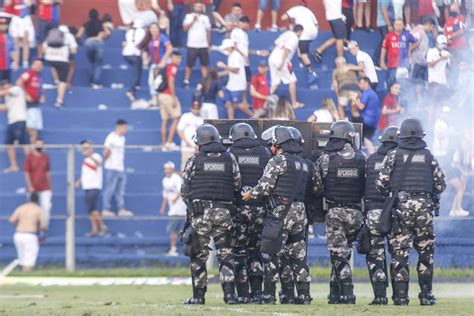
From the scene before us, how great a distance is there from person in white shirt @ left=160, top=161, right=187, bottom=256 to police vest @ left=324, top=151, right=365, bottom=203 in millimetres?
7209

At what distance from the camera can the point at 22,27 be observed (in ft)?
91.9

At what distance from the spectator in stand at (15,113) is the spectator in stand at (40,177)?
135 centimetres

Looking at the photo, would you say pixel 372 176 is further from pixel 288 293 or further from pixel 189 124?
pixel 189 124

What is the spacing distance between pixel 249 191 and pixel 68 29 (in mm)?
11785

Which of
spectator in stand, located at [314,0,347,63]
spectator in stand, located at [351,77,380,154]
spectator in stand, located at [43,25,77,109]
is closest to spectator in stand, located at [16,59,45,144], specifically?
spectator in stand, located at [43,25,77,109]

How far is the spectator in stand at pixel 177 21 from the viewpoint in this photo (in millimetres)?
28672

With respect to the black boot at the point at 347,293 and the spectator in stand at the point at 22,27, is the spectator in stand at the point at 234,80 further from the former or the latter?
the black boot at the point at 347,293

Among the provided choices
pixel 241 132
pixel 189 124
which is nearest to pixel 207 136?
pixel 241 132

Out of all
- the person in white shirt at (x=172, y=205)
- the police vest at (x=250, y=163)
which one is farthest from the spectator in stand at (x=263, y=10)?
the police vest at (x=250, y=163)

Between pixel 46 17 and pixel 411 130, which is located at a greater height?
pixel 46 17

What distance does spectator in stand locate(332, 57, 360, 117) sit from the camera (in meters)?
26.3

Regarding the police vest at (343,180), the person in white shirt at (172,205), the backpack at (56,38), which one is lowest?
the person in white shirt at (172,205)

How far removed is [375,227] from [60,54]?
11182mm

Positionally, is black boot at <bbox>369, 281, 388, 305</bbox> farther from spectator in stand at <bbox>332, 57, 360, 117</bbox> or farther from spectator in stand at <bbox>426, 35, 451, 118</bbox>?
spectator in stand at <bbox>426, 35, 451, 118</bbox>
